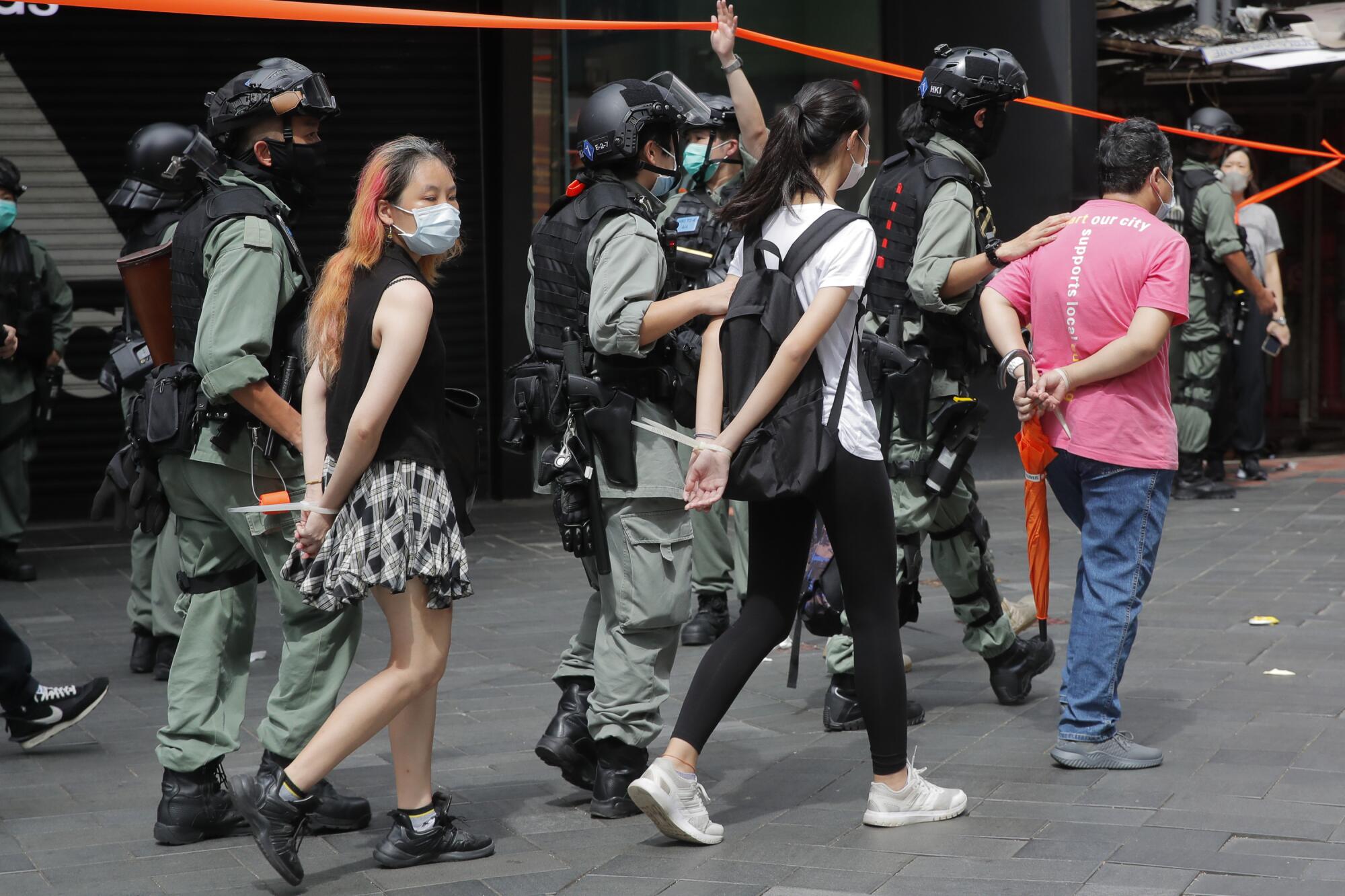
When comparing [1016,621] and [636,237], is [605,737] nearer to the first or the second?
[636,237]

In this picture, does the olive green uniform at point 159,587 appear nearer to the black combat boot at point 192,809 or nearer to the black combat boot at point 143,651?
the black combat boot at point 143,651

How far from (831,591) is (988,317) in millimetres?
1052

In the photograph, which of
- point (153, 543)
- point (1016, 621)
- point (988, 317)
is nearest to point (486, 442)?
point (153, 543)

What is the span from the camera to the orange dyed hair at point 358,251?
411 centimetres

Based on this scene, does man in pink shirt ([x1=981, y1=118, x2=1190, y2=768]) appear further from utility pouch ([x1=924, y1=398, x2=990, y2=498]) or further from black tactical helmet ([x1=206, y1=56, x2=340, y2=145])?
black tactical helmet ([x1=206, y1=56, x2=340, y2=145])

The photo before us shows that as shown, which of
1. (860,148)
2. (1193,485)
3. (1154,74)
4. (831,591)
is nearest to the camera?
(860,148)

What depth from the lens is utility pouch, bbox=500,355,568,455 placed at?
469 cm

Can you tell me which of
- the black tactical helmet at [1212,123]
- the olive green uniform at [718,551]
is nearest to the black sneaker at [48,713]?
the olive green uniform at [718,551]

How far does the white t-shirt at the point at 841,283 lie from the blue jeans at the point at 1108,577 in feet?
3.21

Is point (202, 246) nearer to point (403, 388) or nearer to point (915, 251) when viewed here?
point (403, 388)

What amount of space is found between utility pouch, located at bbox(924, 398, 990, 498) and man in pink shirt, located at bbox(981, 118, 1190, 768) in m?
0.41

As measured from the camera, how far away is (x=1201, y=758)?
16.4ft

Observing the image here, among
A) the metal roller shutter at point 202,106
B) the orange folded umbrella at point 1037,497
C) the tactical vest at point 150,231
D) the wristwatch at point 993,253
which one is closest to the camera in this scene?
the orange folded umbrella at point 1037,497

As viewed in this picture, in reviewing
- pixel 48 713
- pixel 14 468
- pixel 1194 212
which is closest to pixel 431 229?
pixel 48 713
